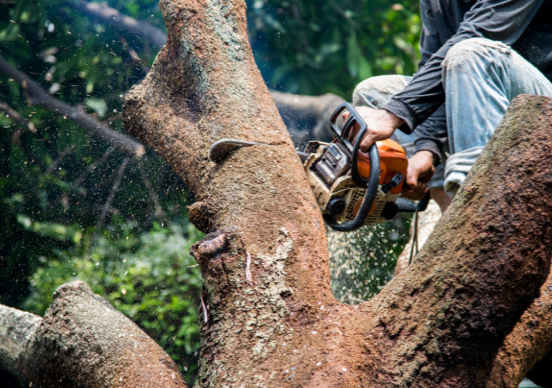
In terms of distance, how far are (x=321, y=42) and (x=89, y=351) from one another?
17.0 ft

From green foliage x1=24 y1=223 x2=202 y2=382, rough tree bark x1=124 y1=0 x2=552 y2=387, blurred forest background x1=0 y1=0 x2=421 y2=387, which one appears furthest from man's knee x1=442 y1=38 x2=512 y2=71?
green foliage x1=24 y1=223 x2=202 y2=382

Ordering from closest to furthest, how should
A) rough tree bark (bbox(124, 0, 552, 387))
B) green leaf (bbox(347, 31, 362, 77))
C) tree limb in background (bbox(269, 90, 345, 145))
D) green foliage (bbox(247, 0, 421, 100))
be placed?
rough tree bark (bbox(124, 0, 552, 387)), tree limb in background (bbox(269, 90, 345, 145)), green leaf (bbox(347, 31, 362, 77)), green foliage (bbox(247, 0, 421, 100))

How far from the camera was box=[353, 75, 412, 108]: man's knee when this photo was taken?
2252 mm

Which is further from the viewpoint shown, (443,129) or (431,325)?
(443,129)

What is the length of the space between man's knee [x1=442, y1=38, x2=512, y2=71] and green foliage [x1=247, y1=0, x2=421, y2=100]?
3695 mm

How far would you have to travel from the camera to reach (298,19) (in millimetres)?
5645

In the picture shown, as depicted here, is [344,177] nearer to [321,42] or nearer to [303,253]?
[303,253]

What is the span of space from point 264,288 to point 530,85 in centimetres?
122

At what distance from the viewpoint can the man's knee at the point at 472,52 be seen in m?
1.52

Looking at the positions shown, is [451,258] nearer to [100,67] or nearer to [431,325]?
[431,325]

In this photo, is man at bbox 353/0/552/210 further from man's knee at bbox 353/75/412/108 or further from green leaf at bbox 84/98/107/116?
green leaf at bbox 84/98/107/116

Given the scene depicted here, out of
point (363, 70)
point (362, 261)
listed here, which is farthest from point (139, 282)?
point (363, 70)

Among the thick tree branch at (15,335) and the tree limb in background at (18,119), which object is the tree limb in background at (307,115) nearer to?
the tree limb in background at (18,119)

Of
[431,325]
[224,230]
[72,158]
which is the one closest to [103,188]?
[72,158]
